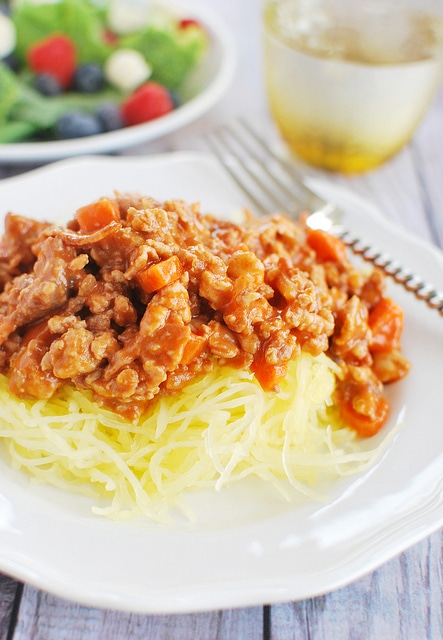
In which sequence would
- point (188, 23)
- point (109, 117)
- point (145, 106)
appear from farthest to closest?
point (188, 23) < point (145, 106) < point (109, 117)

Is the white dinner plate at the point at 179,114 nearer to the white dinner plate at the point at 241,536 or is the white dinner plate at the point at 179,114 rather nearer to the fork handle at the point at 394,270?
the fork handle at the point at 394,270

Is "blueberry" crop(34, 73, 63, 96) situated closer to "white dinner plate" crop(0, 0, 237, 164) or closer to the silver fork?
"white dinner plate" crop(0, 0, 237, 164)

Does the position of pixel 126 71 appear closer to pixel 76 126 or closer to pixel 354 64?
pixel 76 126

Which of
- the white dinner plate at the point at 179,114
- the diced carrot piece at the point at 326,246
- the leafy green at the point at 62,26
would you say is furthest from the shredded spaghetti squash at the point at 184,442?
the leafy green at the point at 62,26

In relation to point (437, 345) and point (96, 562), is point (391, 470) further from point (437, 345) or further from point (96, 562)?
point (96, 562)

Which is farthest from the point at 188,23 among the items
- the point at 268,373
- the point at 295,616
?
the point at 295,616

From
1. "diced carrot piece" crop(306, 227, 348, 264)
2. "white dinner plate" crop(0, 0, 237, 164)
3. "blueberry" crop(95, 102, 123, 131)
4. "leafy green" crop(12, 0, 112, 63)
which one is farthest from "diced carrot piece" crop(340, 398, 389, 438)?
"leafy green" crop(12, 0, 112, 63)

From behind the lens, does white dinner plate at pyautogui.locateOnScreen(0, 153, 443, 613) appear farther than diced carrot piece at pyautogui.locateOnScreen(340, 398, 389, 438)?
No
